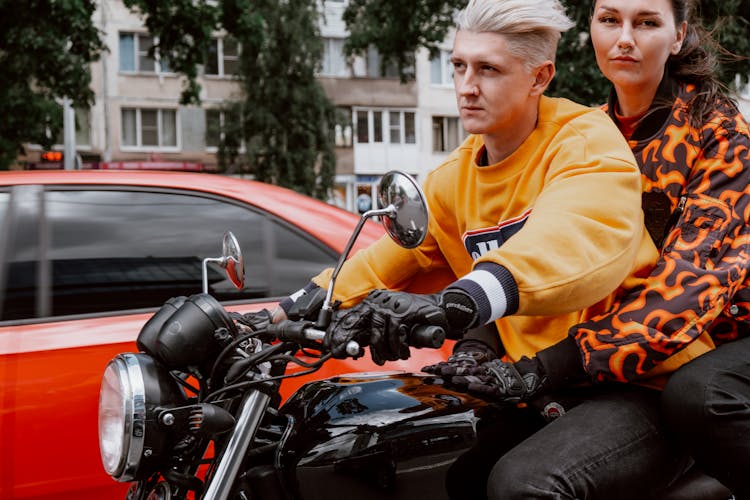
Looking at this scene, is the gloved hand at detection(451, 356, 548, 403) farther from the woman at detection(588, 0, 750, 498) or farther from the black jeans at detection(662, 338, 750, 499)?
the black jeans at detection(662, 338, 750, 499)

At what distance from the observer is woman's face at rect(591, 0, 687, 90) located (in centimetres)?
250

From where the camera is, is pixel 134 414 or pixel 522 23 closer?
pixel 134 414

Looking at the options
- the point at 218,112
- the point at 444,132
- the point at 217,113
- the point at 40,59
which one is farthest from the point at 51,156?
the point at 444,132

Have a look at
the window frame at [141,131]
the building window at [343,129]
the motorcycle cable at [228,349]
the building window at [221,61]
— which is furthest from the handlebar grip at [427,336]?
the building window at [221,61]

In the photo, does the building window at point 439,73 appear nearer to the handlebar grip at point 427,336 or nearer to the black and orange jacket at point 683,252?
the black and orange jacket at point 683,252

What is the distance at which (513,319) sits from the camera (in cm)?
233

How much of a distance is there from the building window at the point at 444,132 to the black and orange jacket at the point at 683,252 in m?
37.7

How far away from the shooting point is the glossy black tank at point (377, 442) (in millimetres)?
1893

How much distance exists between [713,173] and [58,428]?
7.20 ft

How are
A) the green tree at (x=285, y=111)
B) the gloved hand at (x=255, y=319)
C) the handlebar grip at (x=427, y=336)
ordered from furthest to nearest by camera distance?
the green tree at (x=285, y=111) → the gloved hand at (x=255, y=319) → the handlebar grip at (x=427, y=336)

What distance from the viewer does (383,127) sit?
39.2 m

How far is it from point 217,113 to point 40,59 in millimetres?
21241

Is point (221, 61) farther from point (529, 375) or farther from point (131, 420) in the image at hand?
point (131, 420)

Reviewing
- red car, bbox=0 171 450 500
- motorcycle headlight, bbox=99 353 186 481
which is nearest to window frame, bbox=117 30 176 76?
red car, bbox=0 171 450 500
